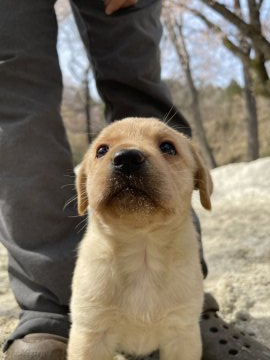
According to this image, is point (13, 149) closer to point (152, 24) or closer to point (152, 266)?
point (152, 266)

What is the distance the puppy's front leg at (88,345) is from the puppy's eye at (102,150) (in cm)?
55

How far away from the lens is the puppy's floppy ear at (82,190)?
1706mm

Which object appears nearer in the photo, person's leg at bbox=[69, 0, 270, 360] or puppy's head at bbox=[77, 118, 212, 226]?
puppy's head at bbox=[77, 118, 212, 226]

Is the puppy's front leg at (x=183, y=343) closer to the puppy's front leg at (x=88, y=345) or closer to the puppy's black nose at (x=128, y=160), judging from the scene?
the puppy's front leg at (x=88, y=345)

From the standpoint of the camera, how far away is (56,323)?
5.50 ft

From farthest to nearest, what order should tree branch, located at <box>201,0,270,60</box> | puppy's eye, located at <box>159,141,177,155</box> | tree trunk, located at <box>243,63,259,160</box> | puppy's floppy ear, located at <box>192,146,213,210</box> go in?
tree trunk, located at <box>243,63,259,160</box>, tree branch, located at <box>201,0,270,60</box>, puppy's floppy ear, located at <box>192,146,213,210</box>, puppy's eye, located at <box>159,141,177,155</box>

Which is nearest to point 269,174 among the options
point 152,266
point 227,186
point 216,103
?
point 227,186

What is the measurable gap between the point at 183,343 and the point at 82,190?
2.05 feet

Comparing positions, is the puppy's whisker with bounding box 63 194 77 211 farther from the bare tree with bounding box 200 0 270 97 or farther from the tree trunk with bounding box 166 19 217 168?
the tree trunk with bounding box 166 19 217 168

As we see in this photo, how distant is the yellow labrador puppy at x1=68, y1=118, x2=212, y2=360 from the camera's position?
4.44ft

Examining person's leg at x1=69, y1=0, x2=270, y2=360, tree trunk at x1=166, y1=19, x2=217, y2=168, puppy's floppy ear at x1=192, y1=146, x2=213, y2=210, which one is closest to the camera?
puppy's floppy ear at x1=192, y1=146, x2=213, y2=210

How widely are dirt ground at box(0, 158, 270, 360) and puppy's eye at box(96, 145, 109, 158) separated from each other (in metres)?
0.85

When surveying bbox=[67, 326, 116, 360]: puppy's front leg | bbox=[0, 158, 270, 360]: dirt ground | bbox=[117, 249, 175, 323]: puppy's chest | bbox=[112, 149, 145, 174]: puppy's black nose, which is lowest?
bbox=[0, 158, 270, 360]: dirt ground

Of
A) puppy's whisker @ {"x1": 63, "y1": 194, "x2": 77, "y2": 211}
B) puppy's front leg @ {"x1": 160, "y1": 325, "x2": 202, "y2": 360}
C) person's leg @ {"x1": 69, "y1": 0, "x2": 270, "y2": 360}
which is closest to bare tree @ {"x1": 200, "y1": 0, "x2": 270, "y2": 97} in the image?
person's leg @ {"x1": 69, "y1": 0, "x2": 270, "y2": 360}
